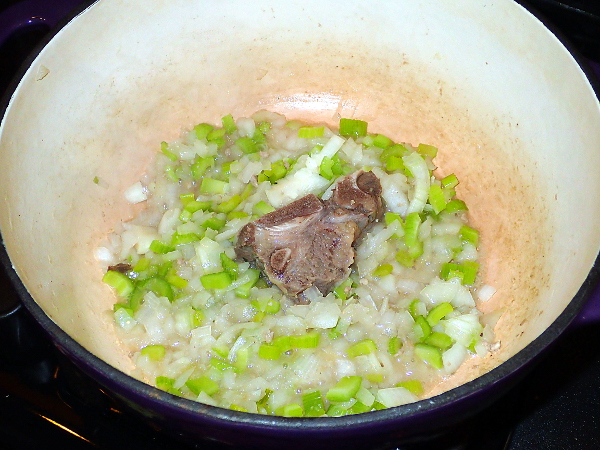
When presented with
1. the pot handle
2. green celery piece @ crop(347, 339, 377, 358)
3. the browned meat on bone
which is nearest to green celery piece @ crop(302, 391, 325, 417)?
green celery piece @ crop(347, 339, 377, 358)

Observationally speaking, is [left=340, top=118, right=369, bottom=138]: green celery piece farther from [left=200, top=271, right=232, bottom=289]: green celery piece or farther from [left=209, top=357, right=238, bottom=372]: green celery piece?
[left=209, top=357, right=238, bottom=372]: green celery piece

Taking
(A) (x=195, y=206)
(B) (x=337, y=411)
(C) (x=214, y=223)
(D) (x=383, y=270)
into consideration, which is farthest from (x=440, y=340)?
(A) (x=195, y=206)

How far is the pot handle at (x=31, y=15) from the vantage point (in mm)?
1872

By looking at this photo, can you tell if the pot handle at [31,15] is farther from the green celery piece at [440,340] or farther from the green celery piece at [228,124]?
the green celery piece at [440,340]

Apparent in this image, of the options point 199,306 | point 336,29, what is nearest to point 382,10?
point 336,29

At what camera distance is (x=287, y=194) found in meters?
2.07

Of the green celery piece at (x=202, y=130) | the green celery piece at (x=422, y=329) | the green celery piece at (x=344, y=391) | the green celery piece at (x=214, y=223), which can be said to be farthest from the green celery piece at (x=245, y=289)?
the green celery piece at (x=202, y=130)

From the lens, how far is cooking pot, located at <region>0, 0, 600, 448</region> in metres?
1.39

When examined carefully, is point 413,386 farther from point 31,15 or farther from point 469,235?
point 31,15

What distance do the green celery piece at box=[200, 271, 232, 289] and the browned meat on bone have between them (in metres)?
0.11

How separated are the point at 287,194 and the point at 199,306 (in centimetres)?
52

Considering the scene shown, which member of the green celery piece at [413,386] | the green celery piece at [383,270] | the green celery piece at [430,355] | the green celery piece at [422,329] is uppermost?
the green celery piece at [383,270]

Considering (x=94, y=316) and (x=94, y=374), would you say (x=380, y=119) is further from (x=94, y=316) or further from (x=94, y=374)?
(x=94, y=374)

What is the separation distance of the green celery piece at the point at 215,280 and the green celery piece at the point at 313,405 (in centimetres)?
46
